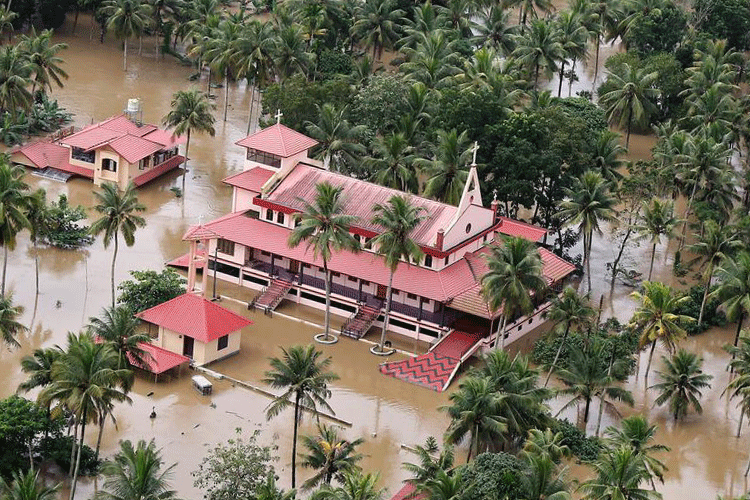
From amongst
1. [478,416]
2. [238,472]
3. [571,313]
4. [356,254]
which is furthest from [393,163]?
[238,472]

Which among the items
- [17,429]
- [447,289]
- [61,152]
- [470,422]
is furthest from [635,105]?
[17,429]

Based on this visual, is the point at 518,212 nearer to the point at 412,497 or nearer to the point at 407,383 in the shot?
the point at 407,383

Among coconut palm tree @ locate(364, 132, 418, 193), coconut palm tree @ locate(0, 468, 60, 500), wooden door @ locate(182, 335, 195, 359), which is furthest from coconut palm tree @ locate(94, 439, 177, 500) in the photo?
coconut palm tree @ locate(364, 132, 418, 193)

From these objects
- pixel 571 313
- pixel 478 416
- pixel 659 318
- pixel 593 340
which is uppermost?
pixel 659 318

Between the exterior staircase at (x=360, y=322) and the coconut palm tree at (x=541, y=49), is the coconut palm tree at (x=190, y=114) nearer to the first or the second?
the exterior staircase at (x=360, y=322)

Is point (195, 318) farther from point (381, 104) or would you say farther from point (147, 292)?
point (381, 104)

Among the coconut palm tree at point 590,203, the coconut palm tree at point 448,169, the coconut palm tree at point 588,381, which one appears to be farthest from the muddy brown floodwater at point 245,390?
the coconut palm tree at point 448,169
